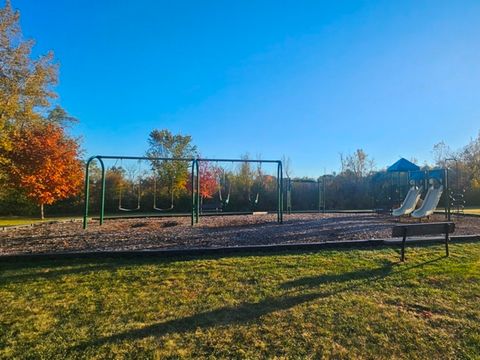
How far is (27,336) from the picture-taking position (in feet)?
9.75

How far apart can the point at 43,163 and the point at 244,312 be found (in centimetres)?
1770

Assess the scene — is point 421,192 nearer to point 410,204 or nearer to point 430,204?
point 410,204

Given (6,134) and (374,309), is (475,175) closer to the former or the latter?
(374,309)

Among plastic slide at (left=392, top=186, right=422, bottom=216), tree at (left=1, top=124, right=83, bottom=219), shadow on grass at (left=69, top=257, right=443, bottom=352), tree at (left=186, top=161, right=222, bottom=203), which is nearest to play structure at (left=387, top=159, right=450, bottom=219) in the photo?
plastic slide at (left=392, top=186, right=422, bottom=216)

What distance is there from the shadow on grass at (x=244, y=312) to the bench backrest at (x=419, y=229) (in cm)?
120

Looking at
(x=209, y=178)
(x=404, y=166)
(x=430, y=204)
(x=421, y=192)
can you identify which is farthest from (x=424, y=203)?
(x=209, y=178)

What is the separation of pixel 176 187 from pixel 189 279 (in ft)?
53.9

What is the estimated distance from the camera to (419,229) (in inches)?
228

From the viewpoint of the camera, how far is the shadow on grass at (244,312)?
9.75 ft

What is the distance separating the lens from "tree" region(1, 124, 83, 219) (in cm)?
1661

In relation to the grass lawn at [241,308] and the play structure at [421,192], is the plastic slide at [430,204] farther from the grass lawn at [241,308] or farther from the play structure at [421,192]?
the grass lawn at [241,308]

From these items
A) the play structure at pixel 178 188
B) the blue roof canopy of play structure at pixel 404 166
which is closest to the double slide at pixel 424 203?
the blue roof canopy of play structure at pixel 404 166

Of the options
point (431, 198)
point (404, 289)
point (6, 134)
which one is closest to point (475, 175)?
point (431, 198)

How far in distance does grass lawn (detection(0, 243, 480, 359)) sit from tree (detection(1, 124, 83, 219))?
1379cm
